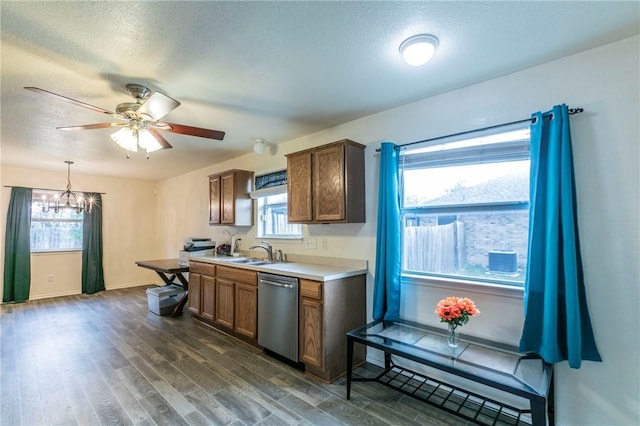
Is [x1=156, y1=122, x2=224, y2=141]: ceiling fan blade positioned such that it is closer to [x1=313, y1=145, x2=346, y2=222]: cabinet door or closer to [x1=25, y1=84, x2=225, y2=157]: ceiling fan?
[x1=25, y1=84, x2=225, y2=157]: ceiling fan

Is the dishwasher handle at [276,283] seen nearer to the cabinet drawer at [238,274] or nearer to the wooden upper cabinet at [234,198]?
the cabinet drawer at [238,274]

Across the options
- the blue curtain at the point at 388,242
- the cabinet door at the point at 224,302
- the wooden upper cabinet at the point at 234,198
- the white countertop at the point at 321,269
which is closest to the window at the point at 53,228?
the wooden upper cabinet at the point at 234,198

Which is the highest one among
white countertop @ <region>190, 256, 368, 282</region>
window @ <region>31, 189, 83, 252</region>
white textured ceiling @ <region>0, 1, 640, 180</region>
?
white textured ceiling @ <region>0, 1, 640, 180</region>

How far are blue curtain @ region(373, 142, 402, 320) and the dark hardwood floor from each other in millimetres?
652

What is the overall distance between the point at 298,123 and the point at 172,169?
3349 millimetres

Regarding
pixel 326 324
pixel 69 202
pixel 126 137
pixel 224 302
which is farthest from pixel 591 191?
pixel 69 202

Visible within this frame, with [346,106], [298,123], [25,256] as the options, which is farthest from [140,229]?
[346,106]

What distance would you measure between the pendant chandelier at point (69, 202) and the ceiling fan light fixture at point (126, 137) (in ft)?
12.7

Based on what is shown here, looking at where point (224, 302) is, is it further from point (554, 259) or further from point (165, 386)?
point (554, 259)

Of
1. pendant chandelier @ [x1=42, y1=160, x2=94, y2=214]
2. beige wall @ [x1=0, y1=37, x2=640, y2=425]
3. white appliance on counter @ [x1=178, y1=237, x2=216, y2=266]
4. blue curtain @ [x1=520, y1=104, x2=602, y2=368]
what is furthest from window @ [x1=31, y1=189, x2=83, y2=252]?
blue curtain @ [x1=520, y1=104, x2=602, y2=368]

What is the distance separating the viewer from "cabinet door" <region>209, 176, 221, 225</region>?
441 centimetres

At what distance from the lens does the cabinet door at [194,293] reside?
3957 mm

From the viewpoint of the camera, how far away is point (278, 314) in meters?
2.79

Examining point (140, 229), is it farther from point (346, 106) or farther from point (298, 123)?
point (346, 106)
